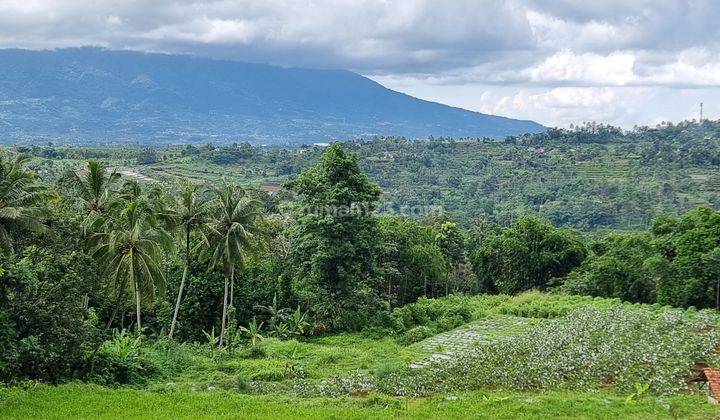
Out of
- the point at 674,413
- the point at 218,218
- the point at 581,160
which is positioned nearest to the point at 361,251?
the point at 218,218

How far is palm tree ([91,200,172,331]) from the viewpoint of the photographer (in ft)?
84.4

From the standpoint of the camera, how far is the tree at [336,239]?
30906 mm

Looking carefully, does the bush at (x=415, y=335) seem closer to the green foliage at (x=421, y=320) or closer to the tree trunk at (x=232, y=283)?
the green foliage at (x=421, y=320)

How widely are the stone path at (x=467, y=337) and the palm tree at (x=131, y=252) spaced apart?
11.2 metres

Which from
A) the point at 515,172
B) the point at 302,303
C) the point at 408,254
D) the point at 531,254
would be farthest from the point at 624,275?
the point at 515,172

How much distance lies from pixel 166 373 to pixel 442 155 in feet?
439

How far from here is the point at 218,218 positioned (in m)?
29.8

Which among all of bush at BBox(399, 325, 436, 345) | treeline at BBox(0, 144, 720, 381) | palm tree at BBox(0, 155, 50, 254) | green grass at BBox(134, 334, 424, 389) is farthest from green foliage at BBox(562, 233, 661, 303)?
palm tree at BBox(0, 155, 50, 254)

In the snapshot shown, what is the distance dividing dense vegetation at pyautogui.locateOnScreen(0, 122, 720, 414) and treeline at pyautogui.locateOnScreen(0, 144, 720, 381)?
3.1 inches

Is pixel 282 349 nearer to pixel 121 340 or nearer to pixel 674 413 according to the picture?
pixel 121 340

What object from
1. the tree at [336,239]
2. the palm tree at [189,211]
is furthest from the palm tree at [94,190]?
the tree at [336,239]

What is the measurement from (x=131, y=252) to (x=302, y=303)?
10.2 m

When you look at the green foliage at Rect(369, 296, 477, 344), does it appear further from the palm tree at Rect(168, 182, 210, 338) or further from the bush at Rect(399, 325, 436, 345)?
the palm tree at Rect(168, 182, 210, 338)

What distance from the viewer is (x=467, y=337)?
28688 millimetres
